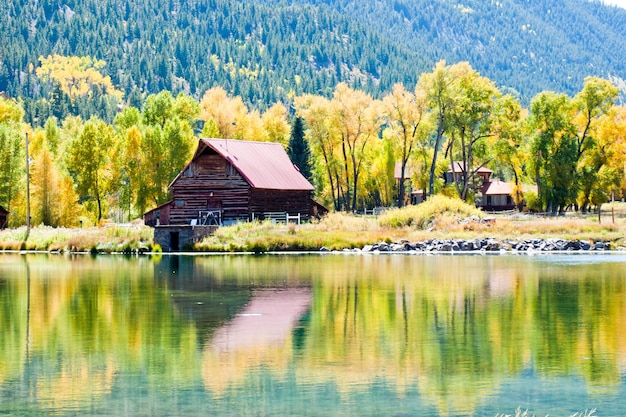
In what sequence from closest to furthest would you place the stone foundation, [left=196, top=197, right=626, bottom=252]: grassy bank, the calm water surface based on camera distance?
the calm water surface
[left=196, top=197, right=626, bottom=252]: grassy bank
the stone foundation

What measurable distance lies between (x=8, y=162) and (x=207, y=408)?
67634 millimetres

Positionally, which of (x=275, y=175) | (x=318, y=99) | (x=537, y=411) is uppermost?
(x=318, y=99)

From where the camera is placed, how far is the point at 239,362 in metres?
19.5

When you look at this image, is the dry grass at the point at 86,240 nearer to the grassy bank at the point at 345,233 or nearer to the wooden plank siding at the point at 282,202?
the grassy bank at the point at 345,233

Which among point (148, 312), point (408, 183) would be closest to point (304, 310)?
point (148, 312)

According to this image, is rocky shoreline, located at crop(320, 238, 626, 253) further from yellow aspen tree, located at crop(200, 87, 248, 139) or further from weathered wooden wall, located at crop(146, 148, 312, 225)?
yellow aspen tree, located at crop(200, 87, 248, 139)

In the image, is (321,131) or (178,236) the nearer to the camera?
(178,236)

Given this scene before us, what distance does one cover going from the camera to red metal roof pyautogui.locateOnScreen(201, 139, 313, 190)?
70.6 metres

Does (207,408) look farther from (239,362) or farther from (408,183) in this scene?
(408,183)

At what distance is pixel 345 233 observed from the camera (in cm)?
6266

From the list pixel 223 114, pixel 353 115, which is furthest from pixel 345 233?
pixel 223 114

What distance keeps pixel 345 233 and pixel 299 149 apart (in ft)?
100

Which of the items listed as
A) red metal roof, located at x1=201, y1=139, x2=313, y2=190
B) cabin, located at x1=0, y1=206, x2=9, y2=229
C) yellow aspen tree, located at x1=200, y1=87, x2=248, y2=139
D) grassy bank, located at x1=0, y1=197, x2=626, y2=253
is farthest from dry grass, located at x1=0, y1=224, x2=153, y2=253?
yellow aspen tree, located at x1=200, y1=87, x2=248, y2=139

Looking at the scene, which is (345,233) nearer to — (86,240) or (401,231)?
(401,231)
